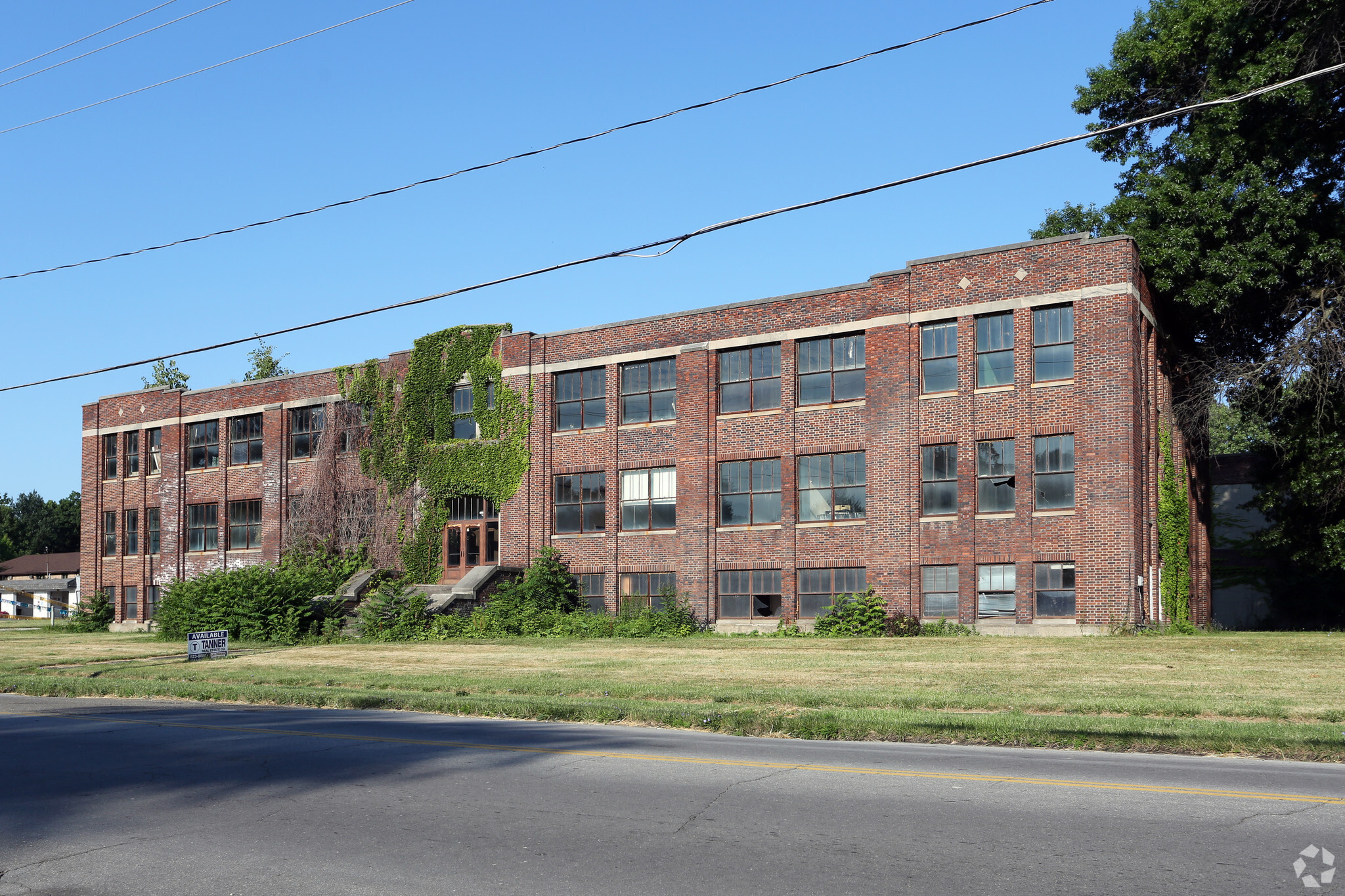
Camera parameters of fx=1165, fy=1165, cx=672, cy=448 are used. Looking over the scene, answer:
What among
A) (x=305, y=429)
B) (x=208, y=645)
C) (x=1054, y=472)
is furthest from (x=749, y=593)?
(x=305, y=429)

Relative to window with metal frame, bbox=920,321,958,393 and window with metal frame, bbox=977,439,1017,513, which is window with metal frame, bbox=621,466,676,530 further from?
window with metal frame, bbox=977,439,1017,513

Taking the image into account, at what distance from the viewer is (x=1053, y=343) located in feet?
105

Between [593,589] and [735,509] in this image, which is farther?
[593,589]

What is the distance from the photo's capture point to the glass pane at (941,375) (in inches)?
1319

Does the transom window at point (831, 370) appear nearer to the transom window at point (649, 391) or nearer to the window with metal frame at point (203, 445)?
the transom window at point (649, 391)

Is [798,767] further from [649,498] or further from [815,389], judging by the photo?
[649,498]

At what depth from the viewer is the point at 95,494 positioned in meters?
54.6

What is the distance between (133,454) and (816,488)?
112 ft

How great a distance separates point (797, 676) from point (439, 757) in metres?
11.2

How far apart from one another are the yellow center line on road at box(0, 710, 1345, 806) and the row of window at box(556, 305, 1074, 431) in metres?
24.1

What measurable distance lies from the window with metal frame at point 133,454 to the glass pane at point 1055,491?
40.4 metres

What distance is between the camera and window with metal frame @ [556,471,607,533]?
129 ft

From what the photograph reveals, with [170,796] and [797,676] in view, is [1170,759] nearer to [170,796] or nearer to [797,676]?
[170,796]

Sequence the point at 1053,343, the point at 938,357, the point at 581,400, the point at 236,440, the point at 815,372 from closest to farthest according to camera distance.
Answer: the point at 1053,343
the point at 938,357
the point at 815,372
the point at 581,400
the point at 236,440
